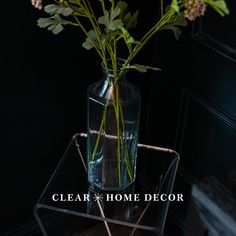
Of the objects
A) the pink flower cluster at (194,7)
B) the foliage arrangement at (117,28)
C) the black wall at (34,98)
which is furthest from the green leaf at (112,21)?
the black wall at (34,98)

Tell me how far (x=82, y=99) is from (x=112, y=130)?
27 centimetres

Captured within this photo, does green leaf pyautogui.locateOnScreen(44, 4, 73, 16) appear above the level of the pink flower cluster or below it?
below

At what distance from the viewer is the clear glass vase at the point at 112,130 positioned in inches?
37.7

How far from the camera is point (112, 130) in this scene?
99cm

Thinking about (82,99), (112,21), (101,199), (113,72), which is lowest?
(101,199)

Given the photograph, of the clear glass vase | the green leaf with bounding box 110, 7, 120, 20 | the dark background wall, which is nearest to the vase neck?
the clear glass vase

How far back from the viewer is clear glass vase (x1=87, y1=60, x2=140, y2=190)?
0.96m

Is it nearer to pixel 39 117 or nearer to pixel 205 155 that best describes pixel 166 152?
pixel 205 155

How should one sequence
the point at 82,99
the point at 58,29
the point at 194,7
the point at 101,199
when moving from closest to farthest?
the point at 194,7 → the point at 58,29 → the point at 101,199 → the point at 82,99

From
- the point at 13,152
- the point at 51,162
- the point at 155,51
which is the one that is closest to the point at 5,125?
the point at 13,152

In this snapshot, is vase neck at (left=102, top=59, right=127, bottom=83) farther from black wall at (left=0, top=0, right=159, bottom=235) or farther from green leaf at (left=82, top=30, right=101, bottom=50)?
black wall at (left=0, top=0, right=159, bottom=235)

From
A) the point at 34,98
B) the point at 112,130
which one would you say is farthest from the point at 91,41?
the point at 34,98

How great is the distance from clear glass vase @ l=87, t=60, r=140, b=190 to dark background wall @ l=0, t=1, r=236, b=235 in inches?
7.6

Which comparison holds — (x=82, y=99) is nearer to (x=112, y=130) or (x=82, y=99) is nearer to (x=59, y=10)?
(x=112, y=130)
